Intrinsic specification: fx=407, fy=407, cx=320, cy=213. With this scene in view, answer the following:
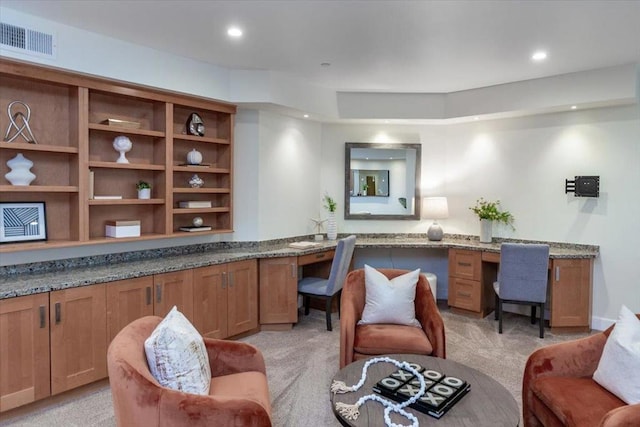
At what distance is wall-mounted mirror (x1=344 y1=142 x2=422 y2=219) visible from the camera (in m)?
5.46

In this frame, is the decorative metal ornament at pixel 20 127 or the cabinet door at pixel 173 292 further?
the cabinet door at pixel 173 292

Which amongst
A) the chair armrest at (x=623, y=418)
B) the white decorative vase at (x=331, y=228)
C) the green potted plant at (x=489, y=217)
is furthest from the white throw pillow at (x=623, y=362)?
the white decorative vase at (x=331, y=228)

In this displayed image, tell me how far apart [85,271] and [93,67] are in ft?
5.29

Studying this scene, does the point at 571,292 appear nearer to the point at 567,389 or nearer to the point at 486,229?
the point at 486,229

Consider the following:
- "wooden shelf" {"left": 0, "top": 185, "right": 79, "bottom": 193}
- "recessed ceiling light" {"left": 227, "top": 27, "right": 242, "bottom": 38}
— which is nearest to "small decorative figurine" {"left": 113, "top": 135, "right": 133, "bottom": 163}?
"wooden shelf" {"left": 0, "top": 185, "right": 79, "bottom": 193}

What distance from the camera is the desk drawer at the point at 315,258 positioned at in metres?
4.43

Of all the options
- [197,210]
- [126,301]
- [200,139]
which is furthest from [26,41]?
[126,301]

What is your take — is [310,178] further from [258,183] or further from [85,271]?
[85,271]

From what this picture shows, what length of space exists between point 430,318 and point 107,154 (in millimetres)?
3053

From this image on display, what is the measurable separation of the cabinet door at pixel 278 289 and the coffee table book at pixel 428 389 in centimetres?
222

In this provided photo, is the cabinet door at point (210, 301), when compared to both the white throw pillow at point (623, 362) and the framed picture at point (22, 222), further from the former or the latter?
the white throw pillow at point (623, 362)

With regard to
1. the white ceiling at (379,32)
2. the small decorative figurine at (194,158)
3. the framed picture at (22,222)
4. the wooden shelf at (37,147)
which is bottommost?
the framed picture at (22,222)

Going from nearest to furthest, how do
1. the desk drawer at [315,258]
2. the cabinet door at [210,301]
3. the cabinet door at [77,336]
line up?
the cabinet door at [77,336]
the cabinet door at [210,301]
the desk drawer at [315,258]

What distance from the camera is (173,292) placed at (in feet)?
11.5
